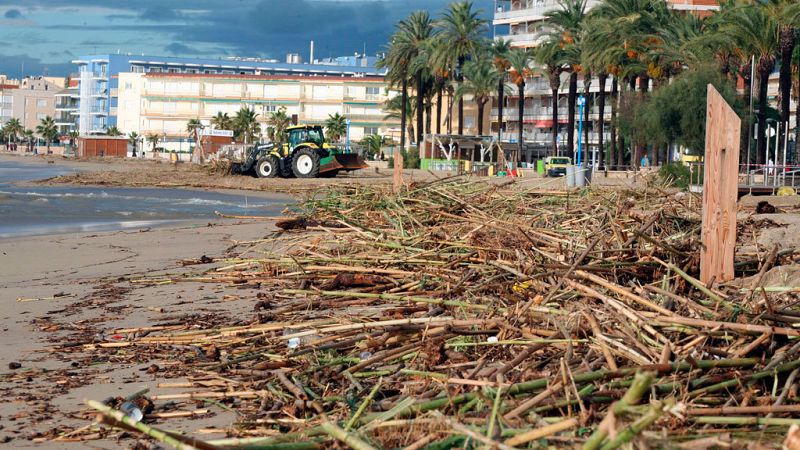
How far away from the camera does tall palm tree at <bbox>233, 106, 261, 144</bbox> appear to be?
10500cm

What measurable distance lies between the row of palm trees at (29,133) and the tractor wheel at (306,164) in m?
104

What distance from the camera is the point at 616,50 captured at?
53250mm

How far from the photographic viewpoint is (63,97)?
156750mm

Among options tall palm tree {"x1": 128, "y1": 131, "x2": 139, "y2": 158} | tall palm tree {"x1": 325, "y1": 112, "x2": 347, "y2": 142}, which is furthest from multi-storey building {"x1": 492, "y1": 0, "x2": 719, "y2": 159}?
tall palm tree {"x1": 128, "y1": 131, "x2": 139, "y2": 158}

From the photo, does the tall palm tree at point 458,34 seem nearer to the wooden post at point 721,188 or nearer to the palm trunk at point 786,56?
the palm trunk at point 786,56

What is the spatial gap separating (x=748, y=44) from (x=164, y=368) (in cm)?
4126

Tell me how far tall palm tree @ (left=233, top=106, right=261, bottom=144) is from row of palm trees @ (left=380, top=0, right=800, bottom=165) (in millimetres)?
23627

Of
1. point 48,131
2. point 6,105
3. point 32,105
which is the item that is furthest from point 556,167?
point 6,105

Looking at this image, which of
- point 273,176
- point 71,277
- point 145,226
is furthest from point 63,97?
point 71,277

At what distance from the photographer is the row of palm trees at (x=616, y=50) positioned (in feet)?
142

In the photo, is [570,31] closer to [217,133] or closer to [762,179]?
[762,179]

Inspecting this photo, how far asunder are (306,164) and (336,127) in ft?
190

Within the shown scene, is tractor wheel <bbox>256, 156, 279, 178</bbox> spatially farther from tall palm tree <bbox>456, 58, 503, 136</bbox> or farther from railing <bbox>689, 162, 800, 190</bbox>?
tall palm tree <bbox>456, 58, 503, 136</bbox>

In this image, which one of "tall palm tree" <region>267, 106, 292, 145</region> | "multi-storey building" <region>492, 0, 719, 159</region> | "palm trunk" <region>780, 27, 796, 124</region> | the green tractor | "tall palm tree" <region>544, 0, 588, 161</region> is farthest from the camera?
"tall palm tree" <region>267, 106, 292, 145</region>
